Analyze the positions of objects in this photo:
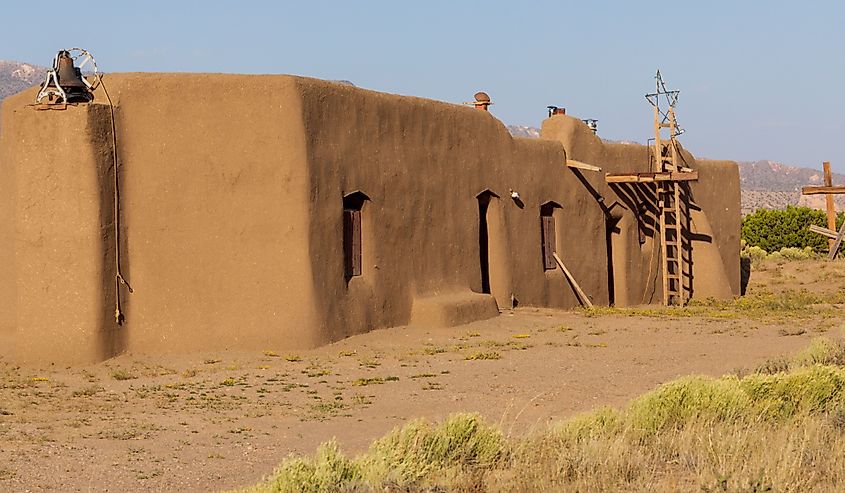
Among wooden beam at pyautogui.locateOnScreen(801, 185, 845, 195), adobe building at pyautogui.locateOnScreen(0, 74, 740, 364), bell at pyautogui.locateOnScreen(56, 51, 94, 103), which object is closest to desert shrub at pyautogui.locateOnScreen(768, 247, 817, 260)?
wooden beam at pyautogui.locateOnScreen(801, 185, 845, 195)

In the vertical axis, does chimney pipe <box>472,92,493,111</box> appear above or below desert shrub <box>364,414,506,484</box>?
above

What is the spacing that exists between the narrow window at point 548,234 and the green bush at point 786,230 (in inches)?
861

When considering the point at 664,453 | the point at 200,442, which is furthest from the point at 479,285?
the point at 664,453

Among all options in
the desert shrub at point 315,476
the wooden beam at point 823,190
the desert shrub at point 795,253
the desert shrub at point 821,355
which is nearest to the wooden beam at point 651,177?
the desert shrub at point 821,355

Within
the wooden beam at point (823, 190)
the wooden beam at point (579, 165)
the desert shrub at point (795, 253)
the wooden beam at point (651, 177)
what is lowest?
the desert shrub at point (795, 253)

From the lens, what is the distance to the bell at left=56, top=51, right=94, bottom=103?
14.7 metres

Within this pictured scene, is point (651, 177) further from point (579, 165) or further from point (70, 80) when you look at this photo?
point (70, 80)

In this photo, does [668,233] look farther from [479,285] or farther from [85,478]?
[85,478]

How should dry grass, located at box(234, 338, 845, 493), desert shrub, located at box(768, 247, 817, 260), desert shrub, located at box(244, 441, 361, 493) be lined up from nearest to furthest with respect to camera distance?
desert shrub, located at box(244, 441, 361, 493), dry grass, located at box(234, 338, 845, 493), desert shrub, located at box(768, 247, 817, 260)

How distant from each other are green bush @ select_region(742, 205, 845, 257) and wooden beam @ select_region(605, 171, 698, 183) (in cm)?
1977

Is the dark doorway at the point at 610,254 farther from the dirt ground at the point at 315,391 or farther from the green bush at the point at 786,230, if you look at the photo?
the green bush at the point at 786,230

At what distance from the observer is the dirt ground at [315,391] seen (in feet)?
29.8

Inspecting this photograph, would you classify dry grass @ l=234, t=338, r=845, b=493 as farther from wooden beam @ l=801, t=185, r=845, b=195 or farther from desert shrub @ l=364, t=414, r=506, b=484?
wooden beam @ l=801, t=185, r=845, b=195

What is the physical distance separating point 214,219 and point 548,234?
27.9 ft
